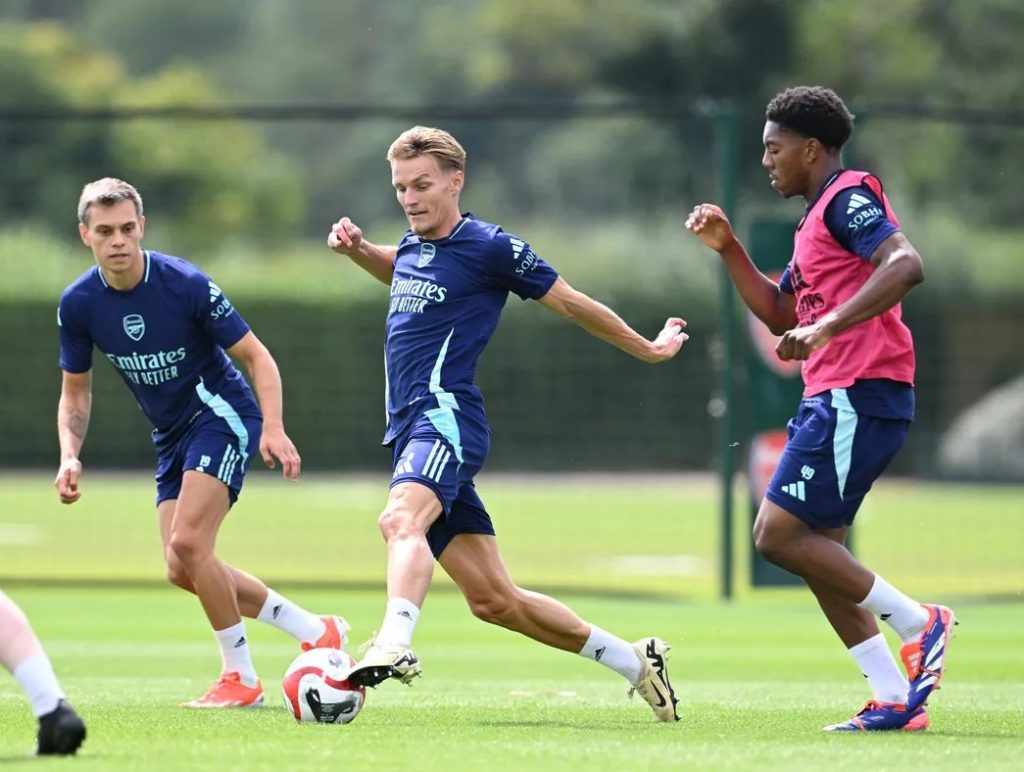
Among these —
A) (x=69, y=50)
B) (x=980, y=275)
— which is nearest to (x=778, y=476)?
(x=980, y=275)

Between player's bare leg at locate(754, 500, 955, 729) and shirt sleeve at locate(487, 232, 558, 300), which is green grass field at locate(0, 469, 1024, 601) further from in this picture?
shirt sleeve at locate(487, 232, 558, 300)

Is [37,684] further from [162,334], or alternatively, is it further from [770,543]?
[770,543]

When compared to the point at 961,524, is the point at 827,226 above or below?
above

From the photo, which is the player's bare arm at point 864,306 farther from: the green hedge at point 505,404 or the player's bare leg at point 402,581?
the green hedge at point 505,404

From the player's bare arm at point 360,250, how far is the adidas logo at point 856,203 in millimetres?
1946

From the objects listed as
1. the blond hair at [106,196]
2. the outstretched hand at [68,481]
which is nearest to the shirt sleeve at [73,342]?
the blond hair at [106,196]

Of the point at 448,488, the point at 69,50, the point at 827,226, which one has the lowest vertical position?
the point at 448,488

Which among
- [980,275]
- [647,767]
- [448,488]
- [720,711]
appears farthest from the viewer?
[980,275]

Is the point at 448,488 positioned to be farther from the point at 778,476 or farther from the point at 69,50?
the point at 69,50

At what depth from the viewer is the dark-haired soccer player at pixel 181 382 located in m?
8.28

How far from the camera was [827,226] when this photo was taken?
7.30 metres

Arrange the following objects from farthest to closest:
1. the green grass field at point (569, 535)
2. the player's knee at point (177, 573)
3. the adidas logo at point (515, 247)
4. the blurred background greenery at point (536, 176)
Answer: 1. the blurred background greenery at point (536, 176)
2. the green grass field at point (569, 535)
3. the player's knee at point (177, 573)
4. the adidas logo at point (515, 247)

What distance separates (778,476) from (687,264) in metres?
21.1

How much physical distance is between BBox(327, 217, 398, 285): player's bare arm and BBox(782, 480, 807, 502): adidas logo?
1962 millimetres
